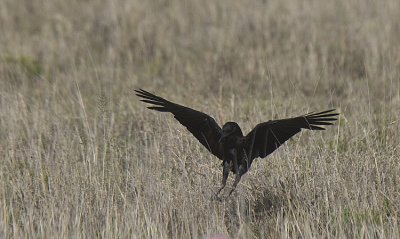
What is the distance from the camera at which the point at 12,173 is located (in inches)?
222

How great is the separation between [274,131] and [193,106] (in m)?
2.51

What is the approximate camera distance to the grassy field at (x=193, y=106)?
4770 mm

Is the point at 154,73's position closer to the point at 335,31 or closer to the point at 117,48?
the point at 117,48

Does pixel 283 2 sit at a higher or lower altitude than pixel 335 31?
higher

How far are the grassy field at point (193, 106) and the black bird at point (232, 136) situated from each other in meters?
0.21

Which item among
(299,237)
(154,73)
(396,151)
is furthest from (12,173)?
(154,73)

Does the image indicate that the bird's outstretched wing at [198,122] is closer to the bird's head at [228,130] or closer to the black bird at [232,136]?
the black bird at [232,136]

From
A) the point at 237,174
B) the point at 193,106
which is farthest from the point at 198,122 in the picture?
the point at 193,106

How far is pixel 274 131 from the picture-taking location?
15.4 feet

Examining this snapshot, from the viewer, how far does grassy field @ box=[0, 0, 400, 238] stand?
188 inches

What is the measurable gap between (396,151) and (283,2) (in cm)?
511

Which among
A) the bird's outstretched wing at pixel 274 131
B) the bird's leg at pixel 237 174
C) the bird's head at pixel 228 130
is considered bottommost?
the bird's leg at pixel 237 174

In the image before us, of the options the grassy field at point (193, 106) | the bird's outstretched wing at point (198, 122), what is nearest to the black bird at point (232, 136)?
the bird's outstretched wing at point (198, 122)

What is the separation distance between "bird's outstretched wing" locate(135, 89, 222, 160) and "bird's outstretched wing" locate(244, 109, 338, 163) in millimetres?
189
